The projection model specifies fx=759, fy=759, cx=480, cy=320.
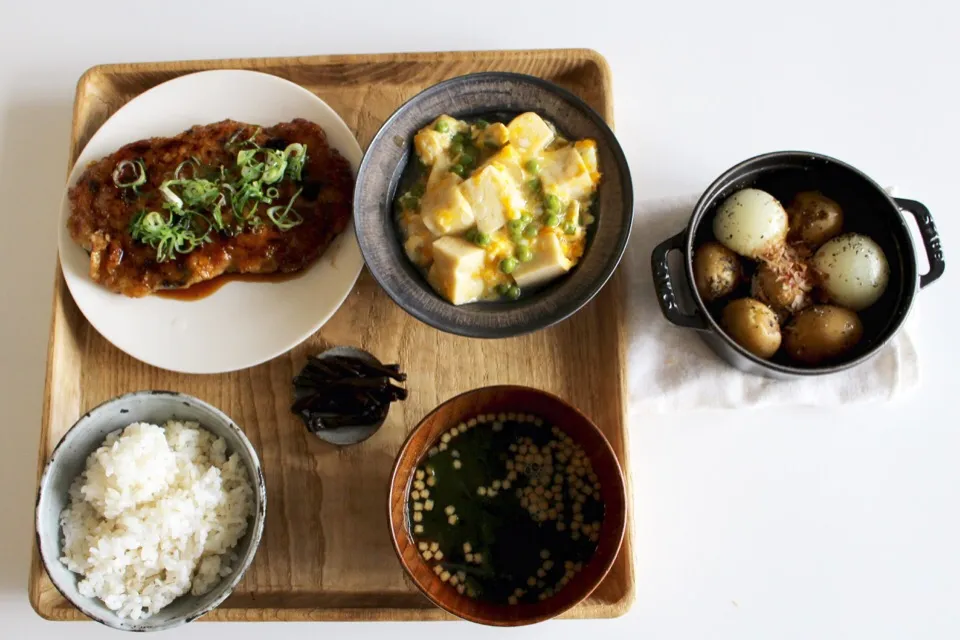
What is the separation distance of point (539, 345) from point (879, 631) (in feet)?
5.26

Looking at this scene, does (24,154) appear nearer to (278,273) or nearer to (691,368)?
(278,273)

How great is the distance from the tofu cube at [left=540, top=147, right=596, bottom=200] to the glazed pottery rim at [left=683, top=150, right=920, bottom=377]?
1.21ft

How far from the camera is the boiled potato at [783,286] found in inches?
99.7

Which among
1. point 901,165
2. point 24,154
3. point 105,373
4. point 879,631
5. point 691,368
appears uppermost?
point 901,165

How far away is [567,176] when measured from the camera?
2.52 m

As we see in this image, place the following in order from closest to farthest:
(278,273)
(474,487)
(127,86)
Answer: (474,487) → (278,273) → (127,86)

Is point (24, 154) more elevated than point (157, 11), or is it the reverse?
point (157, 11)

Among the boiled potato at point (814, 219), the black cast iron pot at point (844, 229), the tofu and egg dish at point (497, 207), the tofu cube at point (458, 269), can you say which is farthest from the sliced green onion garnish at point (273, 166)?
the boiled potato at point (814, 219)

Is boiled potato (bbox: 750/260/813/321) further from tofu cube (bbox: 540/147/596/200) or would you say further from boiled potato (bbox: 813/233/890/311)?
tofu cube (bbox: 540/147/596/200)

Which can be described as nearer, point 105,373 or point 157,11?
point 105,373

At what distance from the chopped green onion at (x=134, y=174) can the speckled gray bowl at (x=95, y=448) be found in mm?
769

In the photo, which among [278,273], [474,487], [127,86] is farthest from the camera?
[127,86]

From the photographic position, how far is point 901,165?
3.04m

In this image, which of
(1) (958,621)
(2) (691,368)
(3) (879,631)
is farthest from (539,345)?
(1) (958,621)
